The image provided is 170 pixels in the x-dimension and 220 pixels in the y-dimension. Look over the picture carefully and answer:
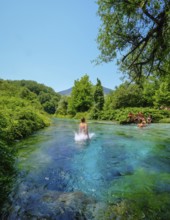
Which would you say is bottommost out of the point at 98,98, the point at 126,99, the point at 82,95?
the point at 126,99

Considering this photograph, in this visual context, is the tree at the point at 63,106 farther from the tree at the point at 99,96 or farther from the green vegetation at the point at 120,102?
the tree at the point at 99,96

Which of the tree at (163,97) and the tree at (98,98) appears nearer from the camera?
the tree at (163,97)

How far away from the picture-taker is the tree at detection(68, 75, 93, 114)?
52.1 m

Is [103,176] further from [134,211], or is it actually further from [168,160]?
[168,160]

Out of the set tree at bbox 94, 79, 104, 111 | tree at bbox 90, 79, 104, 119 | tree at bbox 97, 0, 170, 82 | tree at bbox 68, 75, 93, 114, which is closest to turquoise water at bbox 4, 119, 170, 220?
tree at bbox 97, 0, 170, 82

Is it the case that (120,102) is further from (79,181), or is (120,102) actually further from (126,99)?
(79,181)

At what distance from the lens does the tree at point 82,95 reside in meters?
52.1

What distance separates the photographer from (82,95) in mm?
52188

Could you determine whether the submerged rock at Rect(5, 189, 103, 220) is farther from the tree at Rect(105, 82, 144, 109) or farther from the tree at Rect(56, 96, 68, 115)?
the tree at Rect(56, 96, 68, 115)

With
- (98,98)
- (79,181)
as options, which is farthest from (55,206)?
(98,98)

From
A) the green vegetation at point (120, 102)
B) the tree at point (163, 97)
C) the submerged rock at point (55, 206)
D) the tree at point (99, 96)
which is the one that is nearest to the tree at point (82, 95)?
the green vegetation at point (120, 102)

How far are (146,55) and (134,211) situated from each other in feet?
31.0

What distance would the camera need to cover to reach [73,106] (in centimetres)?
5453

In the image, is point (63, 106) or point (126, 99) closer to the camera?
point (126, 99)
